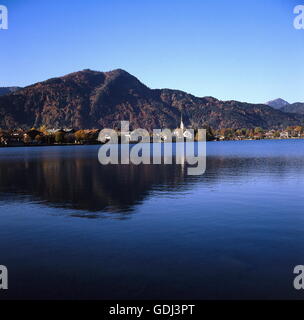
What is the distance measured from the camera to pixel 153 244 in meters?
16.5

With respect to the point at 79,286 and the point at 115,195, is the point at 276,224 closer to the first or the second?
the point at 79,286

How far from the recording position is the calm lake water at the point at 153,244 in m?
11.9

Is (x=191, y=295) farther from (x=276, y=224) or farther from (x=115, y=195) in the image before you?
(x=115, y=195)

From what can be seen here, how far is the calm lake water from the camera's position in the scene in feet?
39.0

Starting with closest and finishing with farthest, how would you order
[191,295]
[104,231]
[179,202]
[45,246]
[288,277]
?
[191,295], [288,277], [45,246], [104,231], [179,202]

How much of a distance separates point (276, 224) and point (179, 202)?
8.97m

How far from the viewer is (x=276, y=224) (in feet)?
65.3

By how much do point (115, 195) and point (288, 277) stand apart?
20.2 m

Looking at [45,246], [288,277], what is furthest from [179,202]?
[288,277]

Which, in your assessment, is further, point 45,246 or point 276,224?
point 276,224
